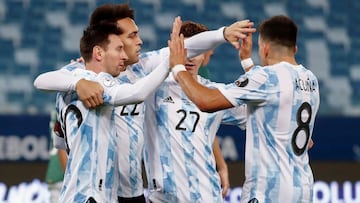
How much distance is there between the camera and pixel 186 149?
5.36 meters

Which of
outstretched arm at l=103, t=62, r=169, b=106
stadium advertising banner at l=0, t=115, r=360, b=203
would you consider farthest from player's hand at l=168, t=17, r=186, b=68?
stadium advertising banner at l=0, t=115, r=360, b=203

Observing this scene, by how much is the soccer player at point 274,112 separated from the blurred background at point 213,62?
4.18 m

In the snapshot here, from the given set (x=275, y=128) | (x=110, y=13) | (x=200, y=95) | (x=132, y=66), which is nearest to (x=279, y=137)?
(x=275, y=128)

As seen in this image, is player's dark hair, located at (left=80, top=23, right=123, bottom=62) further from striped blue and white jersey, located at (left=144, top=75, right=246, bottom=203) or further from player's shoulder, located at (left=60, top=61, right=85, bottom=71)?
striped blue and white jersey, located at (left=144, top=75, right=246, bottom=203)

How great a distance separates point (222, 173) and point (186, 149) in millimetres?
737

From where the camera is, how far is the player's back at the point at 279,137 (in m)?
4.90

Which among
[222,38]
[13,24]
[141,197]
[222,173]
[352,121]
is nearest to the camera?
[222,38]

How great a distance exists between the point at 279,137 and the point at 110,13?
1.18 metres

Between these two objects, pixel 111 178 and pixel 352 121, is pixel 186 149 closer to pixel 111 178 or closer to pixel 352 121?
pixel 111 178

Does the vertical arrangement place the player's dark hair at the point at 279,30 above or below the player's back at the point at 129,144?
above

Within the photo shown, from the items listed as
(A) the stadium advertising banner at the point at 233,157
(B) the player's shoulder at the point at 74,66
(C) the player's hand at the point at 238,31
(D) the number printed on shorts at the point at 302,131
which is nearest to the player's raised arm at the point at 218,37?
(C) the player's hand at the point at 238,31

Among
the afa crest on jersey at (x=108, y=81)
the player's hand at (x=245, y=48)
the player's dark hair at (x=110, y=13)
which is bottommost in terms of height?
the afa crest on jersey at (x=108, y=81)

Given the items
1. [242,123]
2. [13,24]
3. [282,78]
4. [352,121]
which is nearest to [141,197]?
[242,123]

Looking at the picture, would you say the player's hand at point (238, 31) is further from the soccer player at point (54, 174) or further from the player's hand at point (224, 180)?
the soccer player at point (54, 174)
